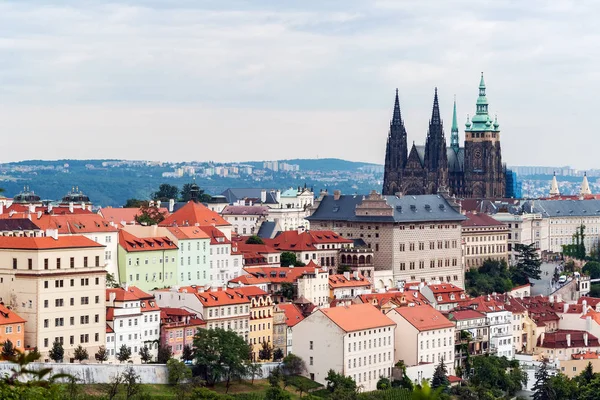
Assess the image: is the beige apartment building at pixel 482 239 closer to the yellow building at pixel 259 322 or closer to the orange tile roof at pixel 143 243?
the orange tile roof at pixel 143 243

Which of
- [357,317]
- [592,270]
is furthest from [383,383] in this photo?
[592,270]

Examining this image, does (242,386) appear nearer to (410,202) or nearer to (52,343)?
(52,343)

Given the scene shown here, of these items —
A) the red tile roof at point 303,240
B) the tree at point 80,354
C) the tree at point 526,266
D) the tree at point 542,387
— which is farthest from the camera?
the tree at point 526,266

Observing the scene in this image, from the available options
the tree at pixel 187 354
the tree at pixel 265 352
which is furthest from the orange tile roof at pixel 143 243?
the tree at pixel 187 354

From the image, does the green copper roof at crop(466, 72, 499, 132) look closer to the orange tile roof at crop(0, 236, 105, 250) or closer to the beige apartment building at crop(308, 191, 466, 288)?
the beige apartment building at crop(308, 191, 466, 288)

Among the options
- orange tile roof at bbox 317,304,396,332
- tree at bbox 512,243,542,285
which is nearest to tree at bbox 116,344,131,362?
orange tile roof at bbox 317,304,396,332

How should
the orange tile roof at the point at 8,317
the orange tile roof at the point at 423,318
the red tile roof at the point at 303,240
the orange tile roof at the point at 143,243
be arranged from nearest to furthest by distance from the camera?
the orange tile roof at the point at 8,317 → the orange tile roof at the point at 423,318 → the orange tile roof at the point at 143,243 → the red tile roof at the point at 303,240
